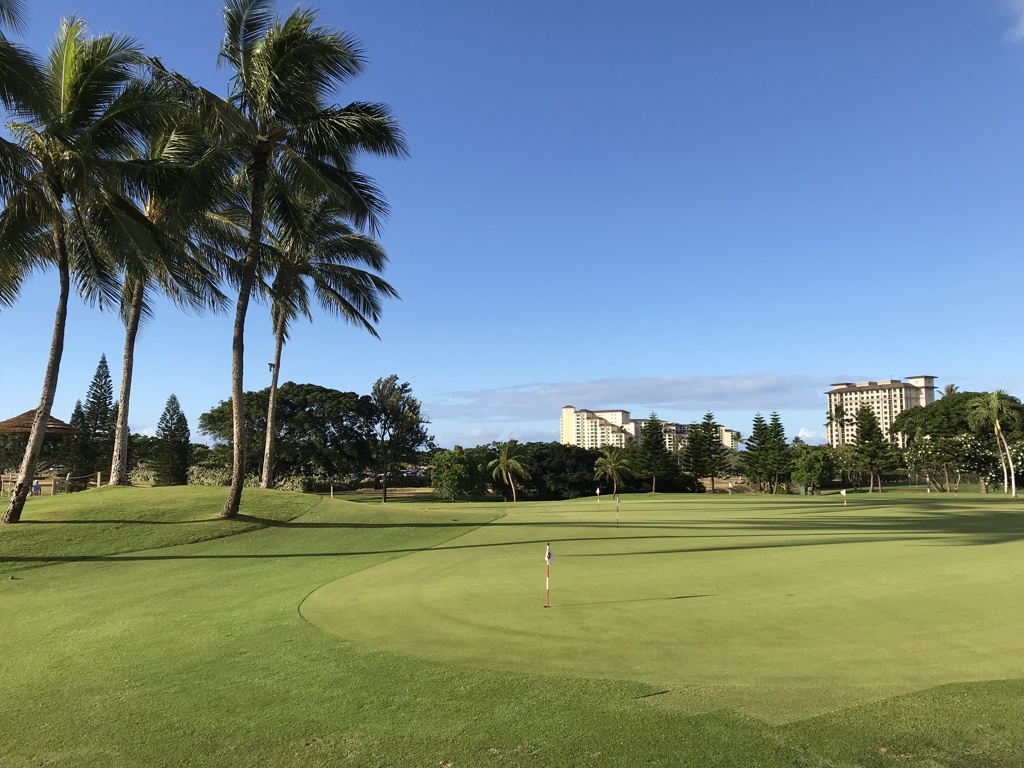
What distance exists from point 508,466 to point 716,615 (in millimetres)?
53767

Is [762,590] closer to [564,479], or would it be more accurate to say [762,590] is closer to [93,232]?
[93,232]

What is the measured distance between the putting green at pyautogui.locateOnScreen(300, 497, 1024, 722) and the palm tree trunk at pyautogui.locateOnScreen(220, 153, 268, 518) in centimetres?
657

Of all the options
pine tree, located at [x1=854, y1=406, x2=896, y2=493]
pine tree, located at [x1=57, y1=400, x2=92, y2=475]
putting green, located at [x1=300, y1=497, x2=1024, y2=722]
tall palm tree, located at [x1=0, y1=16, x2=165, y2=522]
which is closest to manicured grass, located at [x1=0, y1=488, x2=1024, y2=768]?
putting green, located at [x1=300, y1=497, x2=1024, y2=722]

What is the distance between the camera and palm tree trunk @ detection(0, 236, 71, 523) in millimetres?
16594

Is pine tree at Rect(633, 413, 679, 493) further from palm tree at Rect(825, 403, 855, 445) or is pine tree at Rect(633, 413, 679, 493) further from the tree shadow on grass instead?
the tree shadow on grass

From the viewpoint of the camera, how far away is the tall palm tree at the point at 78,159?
51.5 ft

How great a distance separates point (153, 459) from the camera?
60656 mm

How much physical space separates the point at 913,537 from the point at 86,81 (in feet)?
84.7

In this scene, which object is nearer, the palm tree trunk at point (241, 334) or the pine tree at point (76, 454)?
the palm tree trunk at point (241, 334)

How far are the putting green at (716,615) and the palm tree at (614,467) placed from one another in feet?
151

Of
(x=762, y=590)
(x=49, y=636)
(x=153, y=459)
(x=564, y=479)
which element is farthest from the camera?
(x=564, y=479)

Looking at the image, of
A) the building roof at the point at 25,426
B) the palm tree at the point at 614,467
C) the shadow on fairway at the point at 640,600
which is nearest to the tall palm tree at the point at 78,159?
the building roof at the point at 25,426

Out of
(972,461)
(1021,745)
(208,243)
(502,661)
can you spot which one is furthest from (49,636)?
(972,461)

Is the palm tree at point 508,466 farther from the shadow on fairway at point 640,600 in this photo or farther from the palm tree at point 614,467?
the shadow on fairway at point 640,600
